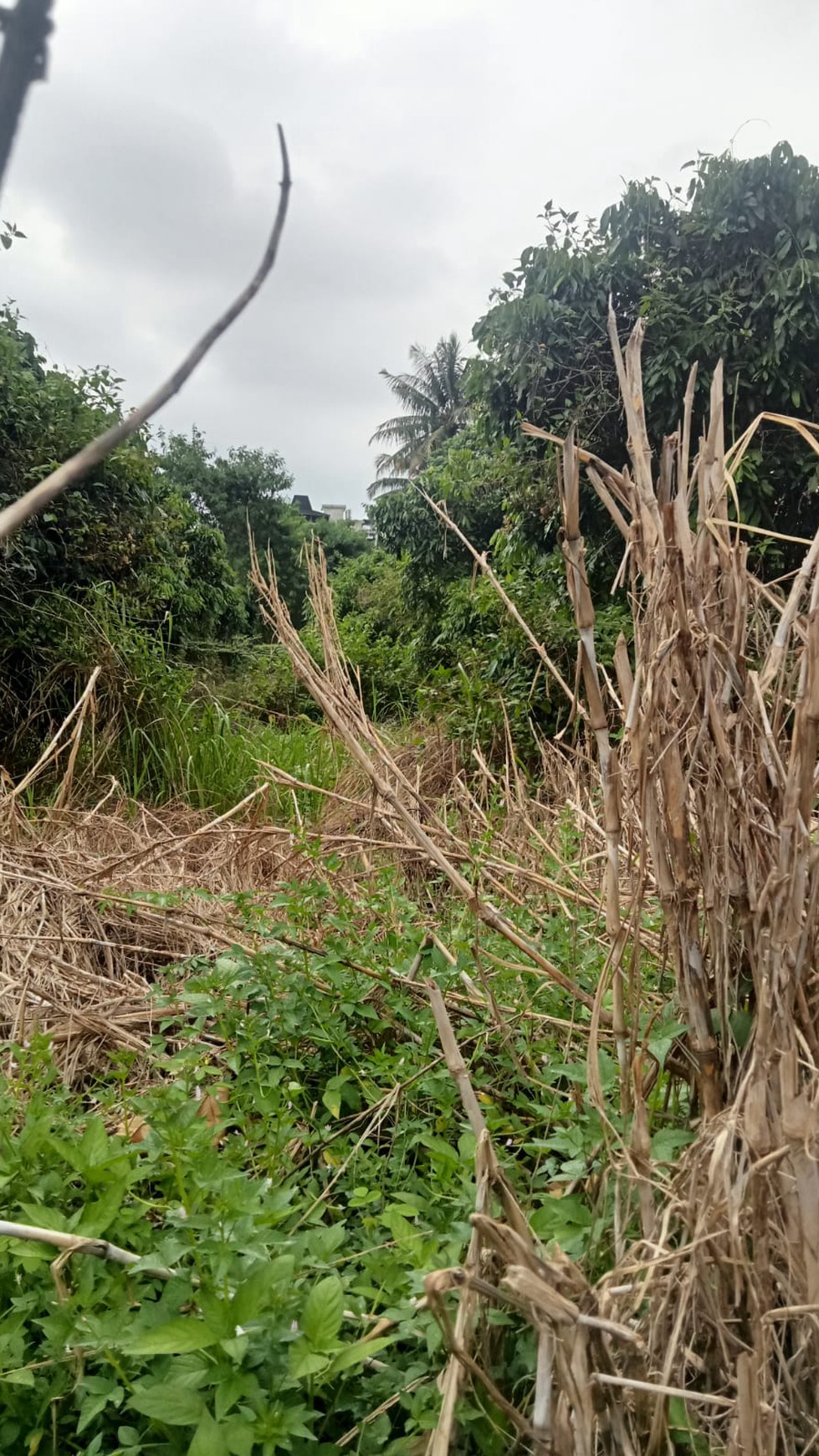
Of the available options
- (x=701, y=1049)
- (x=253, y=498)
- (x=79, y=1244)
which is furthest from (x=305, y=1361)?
(x=253, y=498)

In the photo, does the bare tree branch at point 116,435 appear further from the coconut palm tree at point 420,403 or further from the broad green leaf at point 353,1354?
the coconut palm tree at point 420,403

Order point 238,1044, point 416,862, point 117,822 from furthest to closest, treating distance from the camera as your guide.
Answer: point 117,822, point 416,862, point 238,1044

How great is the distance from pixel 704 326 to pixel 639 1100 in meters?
4.65

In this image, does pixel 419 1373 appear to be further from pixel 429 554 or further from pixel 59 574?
pixel 429 554

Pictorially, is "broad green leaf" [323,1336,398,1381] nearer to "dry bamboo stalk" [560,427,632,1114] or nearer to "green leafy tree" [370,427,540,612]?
"dry bamboo stalk" [560,427,632,1114]

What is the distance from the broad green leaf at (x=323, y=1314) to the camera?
0.83m

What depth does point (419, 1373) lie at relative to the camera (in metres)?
0.86

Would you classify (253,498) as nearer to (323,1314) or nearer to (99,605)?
(99,605)

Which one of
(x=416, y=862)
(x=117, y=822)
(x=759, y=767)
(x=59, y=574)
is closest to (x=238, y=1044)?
(x=759, y=767)

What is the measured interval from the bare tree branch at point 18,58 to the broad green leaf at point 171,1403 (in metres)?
0.99

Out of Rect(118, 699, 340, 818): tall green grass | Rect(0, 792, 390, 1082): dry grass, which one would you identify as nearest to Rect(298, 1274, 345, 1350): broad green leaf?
Rect(0, 792, 390, 1082): dry grass

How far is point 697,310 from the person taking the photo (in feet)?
15.1

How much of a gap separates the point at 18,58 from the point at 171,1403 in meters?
1.04

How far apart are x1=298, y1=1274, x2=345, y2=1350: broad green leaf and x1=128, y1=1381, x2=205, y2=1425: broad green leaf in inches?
4.6
